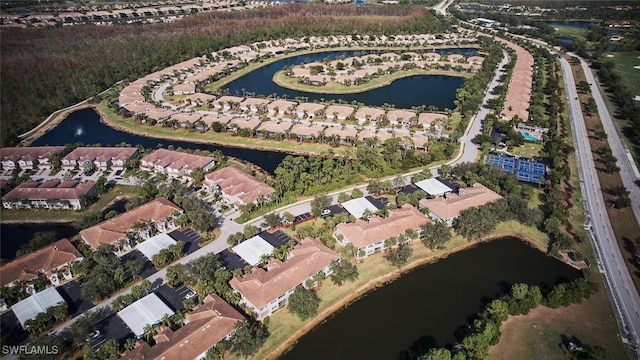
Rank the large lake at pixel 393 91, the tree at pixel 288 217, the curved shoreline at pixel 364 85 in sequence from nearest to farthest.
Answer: the tree at pixel 288 217 → the large lake at pixel 393 91 → the curved shoreline at pixel 364 85

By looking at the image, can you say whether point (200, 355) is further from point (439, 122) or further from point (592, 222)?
point (439, 122)

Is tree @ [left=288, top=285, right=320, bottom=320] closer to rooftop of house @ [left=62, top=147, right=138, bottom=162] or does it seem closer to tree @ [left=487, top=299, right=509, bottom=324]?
tree @ [left=487, top=299, right=509, bottom=324]

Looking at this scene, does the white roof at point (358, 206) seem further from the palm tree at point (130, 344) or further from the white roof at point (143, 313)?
the palm tree at point (130, 344)

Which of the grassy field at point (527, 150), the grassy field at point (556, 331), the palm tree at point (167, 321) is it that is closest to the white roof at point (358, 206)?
the grassy field at point (556, 331)

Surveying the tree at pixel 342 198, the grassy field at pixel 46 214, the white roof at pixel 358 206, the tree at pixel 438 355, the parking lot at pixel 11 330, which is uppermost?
the tree at pixel 438 355

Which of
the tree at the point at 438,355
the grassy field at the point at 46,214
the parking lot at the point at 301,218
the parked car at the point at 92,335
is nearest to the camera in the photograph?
the tree at the point at 438,355

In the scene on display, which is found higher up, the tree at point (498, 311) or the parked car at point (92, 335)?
the tree at point (498, 311)
